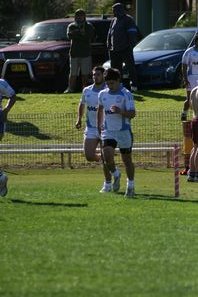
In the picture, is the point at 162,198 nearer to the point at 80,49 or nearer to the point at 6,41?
the point at 80,49

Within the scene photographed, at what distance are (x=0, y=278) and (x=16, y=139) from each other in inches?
476

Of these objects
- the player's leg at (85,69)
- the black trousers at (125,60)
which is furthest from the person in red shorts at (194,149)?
the player's leg at (85,69)

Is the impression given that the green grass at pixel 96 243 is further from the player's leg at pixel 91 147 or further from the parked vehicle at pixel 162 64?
the parked vehicle at pixel 162 64

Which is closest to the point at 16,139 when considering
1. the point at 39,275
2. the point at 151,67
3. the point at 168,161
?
the point at 168,161

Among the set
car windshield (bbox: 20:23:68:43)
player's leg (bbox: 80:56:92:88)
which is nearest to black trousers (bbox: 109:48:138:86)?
player's leg (bbox: 80:56:92:88)

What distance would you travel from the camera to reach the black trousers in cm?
2258

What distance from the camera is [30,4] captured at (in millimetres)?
52625

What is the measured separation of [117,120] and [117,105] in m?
0.22

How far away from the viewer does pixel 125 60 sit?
74.5ft

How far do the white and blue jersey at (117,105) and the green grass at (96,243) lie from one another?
37.3 inches

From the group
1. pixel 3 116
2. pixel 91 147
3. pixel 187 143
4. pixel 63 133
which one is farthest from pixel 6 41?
pixel 3 116

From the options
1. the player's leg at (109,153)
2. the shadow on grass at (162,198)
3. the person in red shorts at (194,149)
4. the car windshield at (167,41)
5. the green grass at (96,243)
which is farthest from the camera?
the car windshield at (167,41)

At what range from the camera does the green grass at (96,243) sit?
8039mm

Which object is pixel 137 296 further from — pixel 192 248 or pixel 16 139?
pixel 16 139
